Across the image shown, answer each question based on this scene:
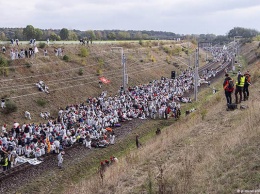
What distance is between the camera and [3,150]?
19453 millimetres

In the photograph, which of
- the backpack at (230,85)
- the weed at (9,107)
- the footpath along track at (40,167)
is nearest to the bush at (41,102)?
the weed at (9,107)

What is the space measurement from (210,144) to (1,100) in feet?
77.4

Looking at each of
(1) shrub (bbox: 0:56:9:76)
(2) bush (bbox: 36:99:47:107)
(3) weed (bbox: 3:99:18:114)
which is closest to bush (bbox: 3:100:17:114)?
(3) weed (bbox: 3:99:18:114)

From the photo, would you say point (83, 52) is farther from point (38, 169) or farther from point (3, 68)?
point (38, 169)

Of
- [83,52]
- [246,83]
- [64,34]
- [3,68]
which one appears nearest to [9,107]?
[3,68]

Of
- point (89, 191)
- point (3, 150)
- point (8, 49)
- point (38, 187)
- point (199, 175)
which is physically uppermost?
point (8, 49)

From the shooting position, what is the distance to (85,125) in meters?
25.5

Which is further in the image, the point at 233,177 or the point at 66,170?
the point at 66,170

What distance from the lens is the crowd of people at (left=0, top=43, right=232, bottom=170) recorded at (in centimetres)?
2080

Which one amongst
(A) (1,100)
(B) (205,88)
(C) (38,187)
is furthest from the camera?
(B) (205,88)

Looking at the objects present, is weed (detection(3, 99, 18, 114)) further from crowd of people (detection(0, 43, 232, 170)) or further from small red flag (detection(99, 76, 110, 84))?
small red flag (detection(99, 76, 110, 84))

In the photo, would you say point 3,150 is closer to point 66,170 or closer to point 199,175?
point 66,170

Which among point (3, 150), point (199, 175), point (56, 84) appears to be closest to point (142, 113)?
point (56, 84)

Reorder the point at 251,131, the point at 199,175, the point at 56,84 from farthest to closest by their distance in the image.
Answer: the point at 56,84 < the point at 251,131 < the point at 199,175
